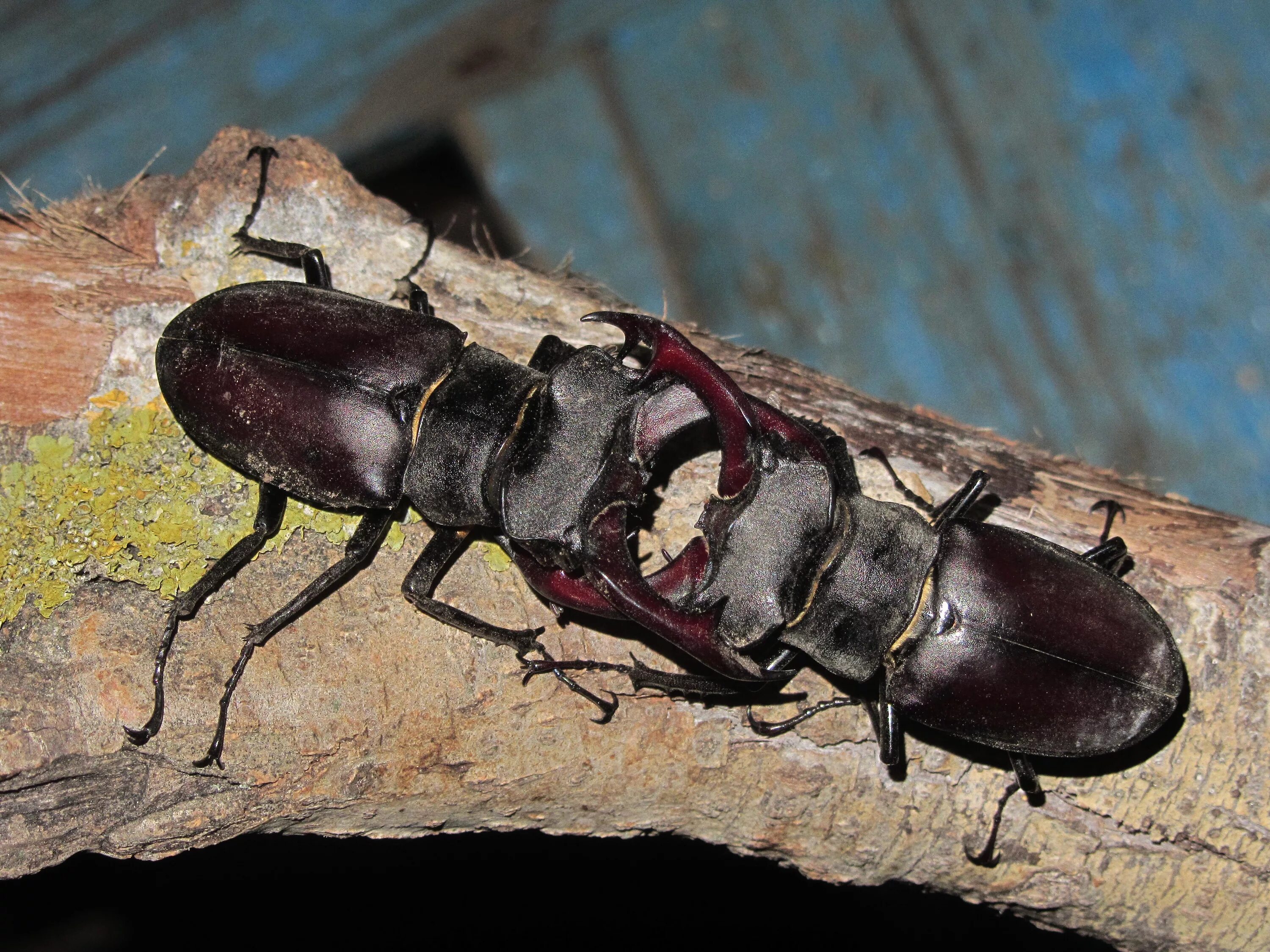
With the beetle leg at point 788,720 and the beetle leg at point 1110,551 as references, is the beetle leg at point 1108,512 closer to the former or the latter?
the beetle leg at point 1110,551

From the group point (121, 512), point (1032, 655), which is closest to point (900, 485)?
point (1032, 655)

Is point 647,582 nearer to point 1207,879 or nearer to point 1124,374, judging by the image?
point 1207,879

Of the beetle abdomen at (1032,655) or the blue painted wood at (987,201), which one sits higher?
the blue painted wood at (987,201)

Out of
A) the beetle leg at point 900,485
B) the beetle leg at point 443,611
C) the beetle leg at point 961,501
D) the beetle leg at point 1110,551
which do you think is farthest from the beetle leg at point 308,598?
the beetle leg at point 1110,551

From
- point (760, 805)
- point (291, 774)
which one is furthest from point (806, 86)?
point (291, 774)

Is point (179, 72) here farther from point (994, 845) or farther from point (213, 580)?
point (994, 845)

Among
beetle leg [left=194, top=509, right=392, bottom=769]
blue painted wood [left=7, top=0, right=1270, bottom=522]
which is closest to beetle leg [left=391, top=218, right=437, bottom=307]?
beetle leg [left=194, top=509, right=392, bottom=769]
